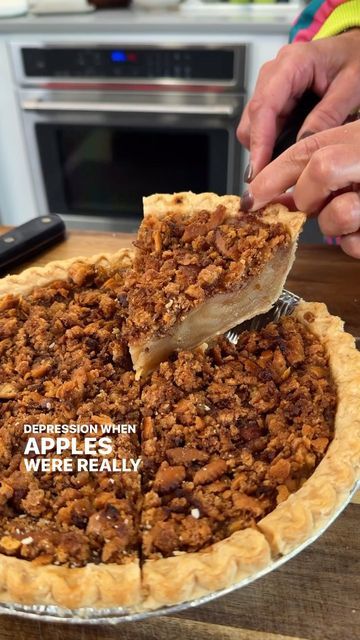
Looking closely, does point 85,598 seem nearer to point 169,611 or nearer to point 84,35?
point 169,611

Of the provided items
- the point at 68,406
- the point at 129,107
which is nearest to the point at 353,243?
the point at 68,406

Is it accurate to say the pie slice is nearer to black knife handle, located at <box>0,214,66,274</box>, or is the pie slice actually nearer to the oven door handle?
black knife handle, located at <box>0,214,66,274</box>

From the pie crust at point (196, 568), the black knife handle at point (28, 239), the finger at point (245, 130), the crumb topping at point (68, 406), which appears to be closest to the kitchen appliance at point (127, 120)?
the finger at point (245, 130)

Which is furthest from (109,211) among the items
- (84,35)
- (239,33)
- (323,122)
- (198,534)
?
(198,534)

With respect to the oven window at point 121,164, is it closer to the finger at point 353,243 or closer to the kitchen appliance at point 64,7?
the kitchen appliance at point 64,7

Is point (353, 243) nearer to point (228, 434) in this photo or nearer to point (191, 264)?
point (191, 264)

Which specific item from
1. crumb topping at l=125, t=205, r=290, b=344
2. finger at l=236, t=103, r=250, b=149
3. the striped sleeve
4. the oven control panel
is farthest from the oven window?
crumb topping at l=125, t=205, r=290, b=344
